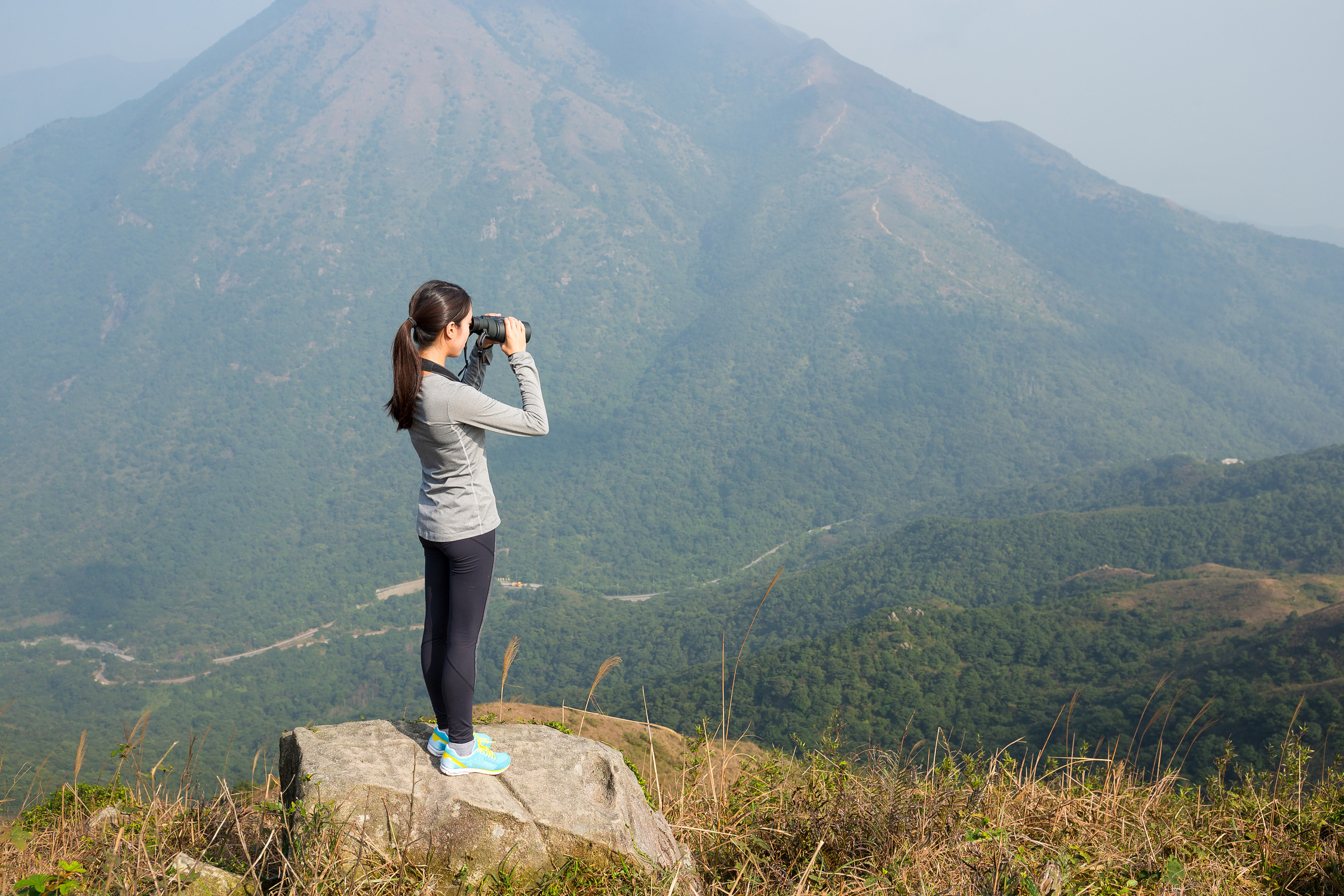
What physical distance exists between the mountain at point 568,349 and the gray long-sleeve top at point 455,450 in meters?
101

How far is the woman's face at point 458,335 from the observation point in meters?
3.66

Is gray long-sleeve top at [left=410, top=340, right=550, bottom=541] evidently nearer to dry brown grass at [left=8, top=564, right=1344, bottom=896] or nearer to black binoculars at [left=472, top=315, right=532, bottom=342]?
black binoculars at [left=472, top=315, right=532, bottom=342]

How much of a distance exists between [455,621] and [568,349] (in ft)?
537

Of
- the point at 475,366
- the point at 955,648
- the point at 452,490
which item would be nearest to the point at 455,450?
the point at 452,490

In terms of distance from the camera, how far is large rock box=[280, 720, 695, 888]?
326cm

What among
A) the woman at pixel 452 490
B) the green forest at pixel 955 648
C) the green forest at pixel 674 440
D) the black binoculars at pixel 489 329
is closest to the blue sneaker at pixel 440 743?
the woman at pixel 452 490

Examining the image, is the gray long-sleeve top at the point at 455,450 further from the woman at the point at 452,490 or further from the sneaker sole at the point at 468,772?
the sneaker sole at the point at 468,772

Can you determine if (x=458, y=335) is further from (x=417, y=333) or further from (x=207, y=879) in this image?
(x=207, y=879)

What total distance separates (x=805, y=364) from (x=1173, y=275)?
286 ft

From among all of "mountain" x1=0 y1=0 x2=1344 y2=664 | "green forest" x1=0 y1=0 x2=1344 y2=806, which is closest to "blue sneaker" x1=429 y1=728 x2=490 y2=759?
"green forest" x1=0 y1=0 x2=1344 y2=806

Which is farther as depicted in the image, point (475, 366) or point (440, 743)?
point (475, 366)

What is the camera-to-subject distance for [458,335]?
3.72 metres

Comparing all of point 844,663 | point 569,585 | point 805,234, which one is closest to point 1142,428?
point 805,234

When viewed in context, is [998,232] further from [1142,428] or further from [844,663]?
[844,663]
